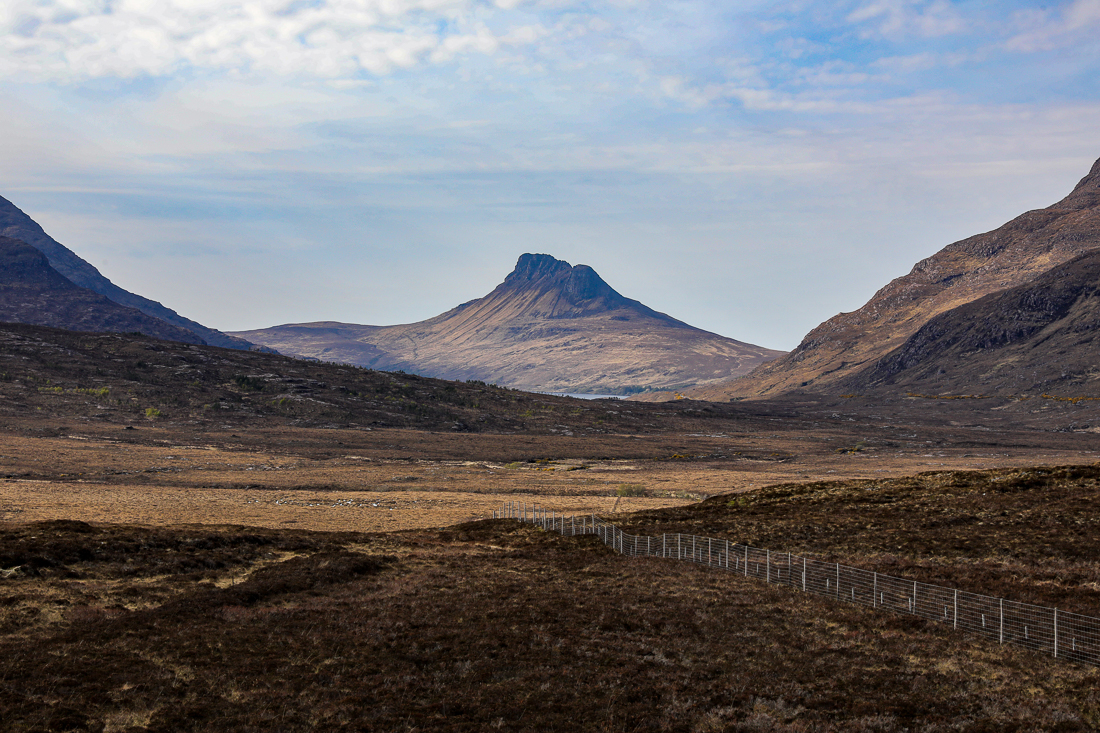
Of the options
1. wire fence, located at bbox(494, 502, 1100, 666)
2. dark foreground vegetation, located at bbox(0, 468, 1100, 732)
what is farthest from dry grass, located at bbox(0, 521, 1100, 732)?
wire fence, located at bbox(494, 502, 1100, 666)

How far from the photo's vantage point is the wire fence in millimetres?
21438

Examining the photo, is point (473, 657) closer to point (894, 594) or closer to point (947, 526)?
point (894, 594)

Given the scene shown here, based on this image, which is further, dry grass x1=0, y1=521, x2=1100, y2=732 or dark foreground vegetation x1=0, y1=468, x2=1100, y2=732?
dark foreground vegetation x1=0, y1=468, x2=1100, y2=732

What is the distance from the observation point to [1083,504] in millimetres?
39000

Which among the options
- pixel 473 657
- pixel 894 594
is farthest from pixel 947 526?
pixel 473 657

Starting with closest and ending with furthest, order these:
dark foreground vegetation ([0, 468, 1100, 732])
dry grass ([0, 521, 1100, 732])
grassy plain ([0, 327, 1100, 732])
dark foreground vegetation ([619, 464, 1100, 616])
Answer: dry grass ([0, 521, 1100, 732]), dark foreground vegetation ([0, 468, 1100, 732]), grassy plain ([0, 327, 1100, 732]), dark foreground vegetation ([619, 464, 1100, 616])

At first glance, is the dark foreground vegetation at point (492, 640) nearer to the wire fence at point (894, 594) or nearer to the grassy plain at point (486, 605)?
the grassy plain at point (486, 605)

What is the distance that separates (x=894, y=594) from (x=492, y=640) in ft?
50.8

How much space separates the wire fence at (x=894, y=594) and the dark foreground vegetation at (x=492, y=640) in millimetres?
1238

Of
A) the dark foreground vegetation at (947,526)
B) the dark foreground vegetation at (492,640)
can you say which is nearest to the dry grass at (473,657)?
the dark foreground vegetation at (492,640)

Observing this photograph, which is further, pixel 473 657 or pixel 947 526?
pixel 947 526

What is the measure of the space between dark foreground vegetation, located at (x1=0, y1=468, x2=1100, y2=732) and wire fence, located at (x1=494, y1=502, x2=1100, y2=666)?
48.7 inches

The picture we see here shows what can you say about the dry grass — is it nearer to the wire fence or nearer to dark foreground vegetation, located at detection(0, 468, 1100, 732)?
dark foreground vegetation, located at detection(0, 468, 1100, 732)

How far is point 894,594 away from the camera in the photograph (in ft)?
89.1
